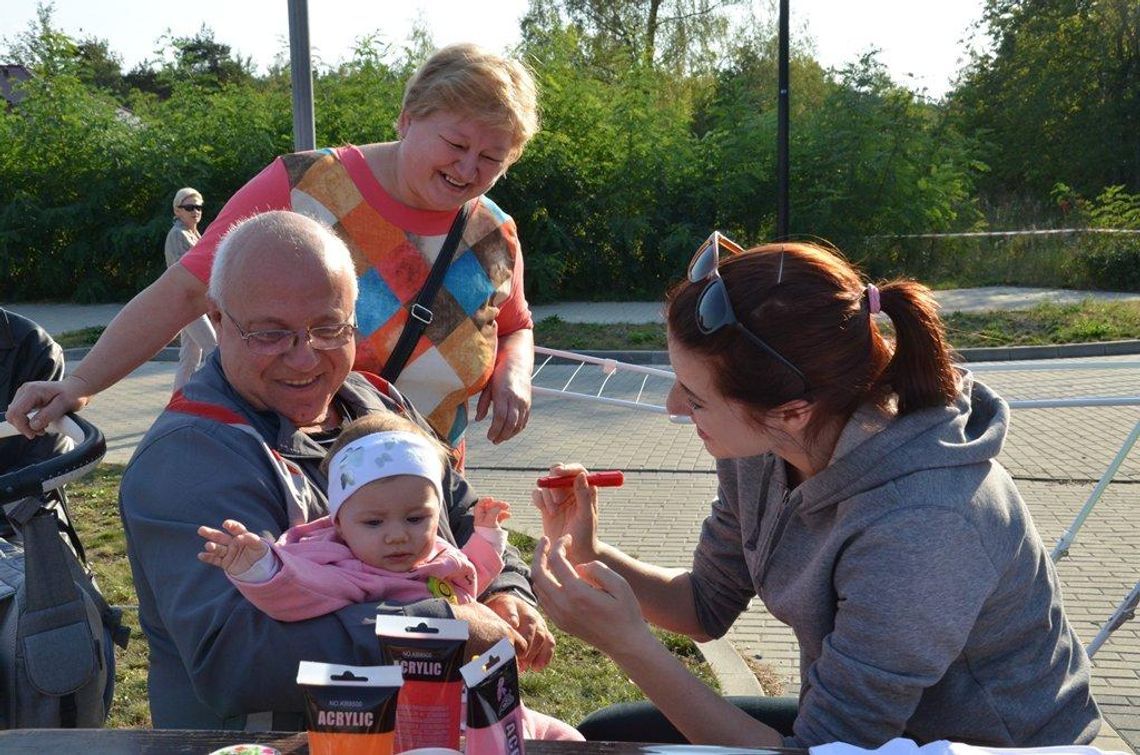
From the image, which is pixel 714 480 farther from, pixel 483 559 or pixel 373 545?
pixel 373 545

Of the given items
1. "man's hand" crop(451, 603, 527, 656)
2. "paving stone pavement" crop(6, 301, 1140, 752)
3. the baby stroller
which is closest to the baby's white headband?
"man's hand" crop(451, 603, 527, 656)

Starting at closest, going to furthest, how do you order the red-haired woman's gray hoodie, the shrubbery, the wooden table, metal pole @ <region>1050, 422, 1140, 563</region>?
the wooden table < the red-haired woman's gray hoodie < metal pole @ <region>1050, 422, 1140, 563</region> < the shrubbery

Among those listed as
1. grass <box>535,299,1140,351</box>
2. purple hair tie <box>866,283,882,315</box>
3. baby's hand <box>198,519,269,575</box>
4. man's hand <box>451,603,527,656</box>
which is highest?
purple hair tie <box>866,283,882,315</box>

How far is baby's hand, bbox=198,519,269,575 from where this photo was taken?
1825mm

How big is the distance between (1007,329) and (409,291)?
12.5m

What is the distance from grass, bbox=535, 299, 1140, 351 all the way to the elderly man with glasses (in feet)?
37.1

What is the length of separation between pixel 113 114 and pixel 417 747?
21.9 meters

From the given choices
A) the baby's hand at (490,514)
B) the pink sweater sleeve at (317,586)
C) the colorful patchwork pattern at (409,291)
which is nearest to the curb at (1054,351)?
the colorful patchwork pattern at (409,291)

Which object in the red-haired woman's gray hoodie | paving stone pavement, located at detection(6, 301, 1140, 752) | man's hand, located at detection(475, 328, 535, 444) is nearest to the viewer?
the red-haired woman's gray hoodie

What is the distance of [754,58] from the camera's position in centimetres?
3003

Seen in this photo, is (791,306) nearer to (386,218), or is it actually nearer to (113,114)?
(386,218)

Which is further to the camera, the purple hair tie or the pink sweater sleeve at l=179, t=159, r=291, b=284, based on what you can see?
the pink sweater sleeve at l=179, t=159, r=291, b=284

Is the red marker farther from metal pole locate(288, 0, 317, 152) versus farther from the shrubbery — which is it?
the shrubbery

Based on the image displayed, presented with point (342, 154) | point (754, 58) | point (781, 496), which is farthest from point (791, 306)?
point (754, 58)
